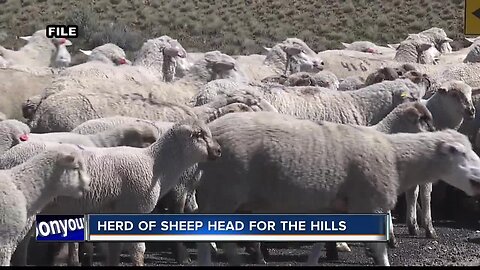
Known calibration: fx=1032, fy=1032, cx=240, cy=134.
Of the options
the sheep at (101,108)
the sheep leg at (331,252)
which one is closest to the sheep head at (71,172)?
the sheep at (101,108)

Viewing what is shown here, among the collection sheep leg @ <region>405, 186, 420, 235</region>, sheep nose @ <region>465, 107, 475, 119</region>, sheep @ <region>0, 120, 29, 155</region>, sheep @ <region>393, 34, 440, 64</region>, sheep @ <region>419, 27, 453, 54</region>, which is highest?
sheep @ <region>0, 120, 29, 155</region>

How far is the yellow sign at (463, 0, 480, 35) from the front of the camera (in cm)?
974

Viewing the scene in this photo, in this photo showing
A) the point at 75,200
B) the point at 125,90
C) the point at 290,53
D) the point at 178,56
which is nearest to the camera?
the point at 75,200

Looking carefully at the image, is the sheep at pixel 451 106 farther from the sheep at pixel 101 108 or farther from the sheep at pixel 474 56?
the sheep at pixel 474 56

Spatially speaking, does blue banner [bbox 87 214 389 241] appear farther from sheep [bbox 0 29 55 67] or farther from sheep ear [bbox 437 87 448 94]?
sheep [bbox 0 29 55 67]

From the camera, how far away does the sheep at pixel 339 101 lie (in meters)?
12.8

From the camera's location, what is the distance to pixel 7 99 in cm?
1478

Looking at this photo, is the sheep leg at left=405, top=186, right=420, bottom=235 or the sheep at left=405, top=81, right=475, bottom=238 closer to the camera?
the sheep leg at left=405, top=186, right=420, bottom=235

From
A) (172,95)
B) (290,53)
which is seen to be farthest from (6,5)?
(172,95)

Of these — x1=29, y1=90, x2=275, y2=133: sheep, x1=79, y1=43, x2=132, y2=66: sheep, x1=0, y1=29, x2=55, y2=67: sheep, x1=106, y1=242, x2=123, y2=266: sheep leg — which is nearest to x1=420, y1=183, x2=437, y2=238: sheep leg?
x1=29, y1=90, x2=275, y2=133: sheep

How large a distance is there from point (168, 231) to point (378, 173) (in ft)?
6.57

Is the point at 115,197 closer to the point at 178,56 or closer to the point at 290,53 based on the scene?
the point at 178,56

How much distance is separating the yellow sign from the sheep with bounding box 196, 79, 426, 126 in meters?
3.05

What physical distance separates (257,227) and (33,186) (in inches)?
84.5
